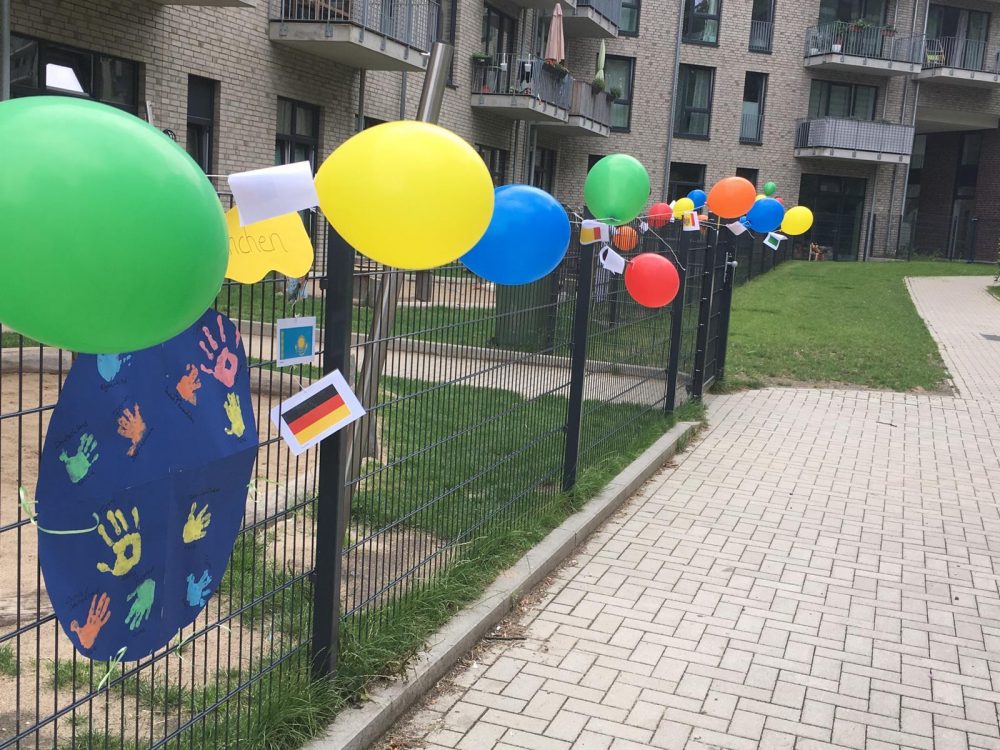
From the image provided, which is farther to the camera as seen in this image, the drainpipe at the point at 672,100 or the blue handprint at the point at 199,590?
the drainpipe at the point at 672,100

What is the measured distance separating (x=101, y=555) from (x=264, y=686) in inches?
46.7

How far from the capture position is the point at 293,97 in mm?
16562

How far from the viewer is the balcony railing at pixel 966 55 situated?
36625mm

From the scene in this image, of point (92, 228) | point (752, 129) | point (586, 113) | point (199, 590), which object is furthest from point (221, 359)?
point (752, 129)

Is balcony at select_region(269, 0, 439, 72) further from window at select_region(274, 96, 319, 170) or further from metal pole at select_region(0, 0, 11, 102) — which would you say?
metal pole at select_region(0, 0, 11, 102)

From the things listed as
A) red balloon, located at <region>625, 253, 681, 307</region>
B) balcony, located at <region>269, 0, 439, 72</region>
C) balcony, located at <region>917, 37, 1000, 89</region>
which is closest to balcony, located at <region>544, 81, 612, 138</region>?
balcony, located at <region>269, 0, 439, 72</region>

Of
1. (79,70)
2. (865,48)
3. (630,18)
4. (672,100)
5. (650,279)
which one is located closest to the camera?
(650,279)

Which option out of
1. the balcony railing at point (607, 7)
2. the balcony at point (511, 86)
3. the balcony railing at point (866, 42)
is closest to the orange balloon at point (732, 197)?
the balcony at point (511, 86)

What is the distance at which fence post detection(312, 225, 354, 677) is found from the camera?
3328 mm

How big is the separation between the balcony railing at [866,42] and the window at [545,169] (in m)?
10.8

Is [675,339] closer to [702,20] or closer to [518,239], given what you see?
[518,239]

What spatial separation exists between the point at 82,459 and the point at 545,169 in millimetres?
30160

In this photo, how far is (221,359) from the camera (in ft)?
9.36

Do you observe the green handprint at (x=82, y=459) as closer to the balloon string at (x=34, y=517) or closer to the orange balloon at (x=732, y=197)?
the balloon string at (x=34, y=517)
